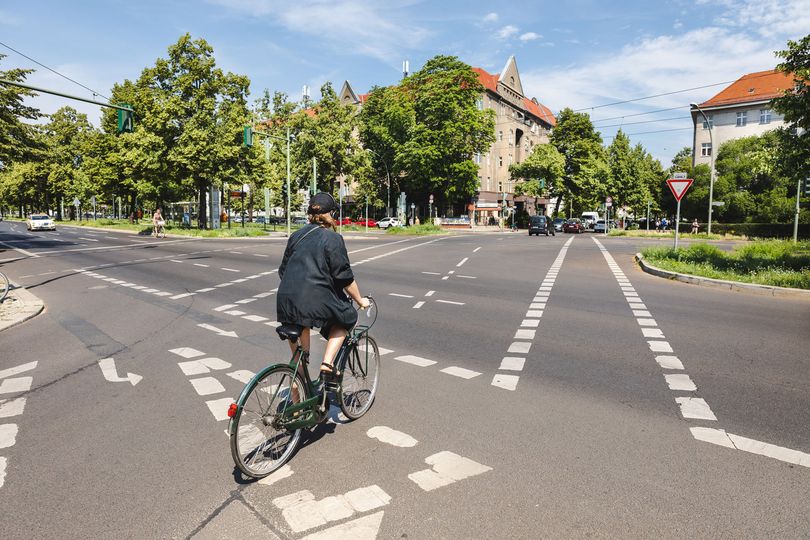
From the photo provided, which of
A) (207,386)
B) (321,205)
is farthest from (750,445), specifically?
(207,386)

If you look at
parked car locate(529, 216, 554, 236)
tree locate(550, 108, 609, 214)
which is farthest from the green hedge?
tree locate(550, 108, 609, 214)

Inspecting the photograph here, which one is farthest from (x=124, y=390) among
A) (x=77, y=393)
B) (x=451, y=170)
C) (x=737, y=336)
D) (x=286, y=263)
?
(x=451, y=170)

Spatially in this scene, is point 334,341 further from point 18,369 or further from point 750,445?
point 18,369

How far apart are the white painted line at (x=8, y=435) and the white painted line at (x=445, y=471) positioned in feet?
9.91

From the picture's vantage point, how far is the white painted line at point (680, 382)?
17.6 ft

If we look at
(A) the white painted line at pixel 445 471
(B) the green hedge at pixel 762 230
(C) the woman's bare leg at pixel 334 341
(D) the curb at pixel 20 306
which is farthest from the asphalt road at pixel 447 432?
(B) the green hedge at pixel 762 230

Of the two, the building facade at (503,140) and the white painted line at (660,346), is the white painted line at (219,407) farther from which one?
the building facade at (503,140)

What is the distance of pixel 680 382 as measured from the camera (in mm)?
5562

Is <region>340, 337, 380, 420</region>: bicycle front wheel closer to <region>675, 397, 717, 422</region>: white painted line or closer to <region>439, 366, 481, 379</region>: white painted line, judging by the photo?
<region>439, 366, 481, 379</region>: white painted line

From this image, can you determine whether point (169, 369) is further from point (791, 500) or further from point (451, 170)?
point (451, 170)

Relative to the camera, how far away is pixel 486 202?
68125 millimetres

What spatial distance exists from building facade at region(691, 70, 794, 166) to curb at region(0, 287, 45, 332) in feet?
223

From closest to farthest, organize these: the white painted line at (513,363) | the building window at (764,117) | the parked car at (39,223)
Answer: the white painted line at (513,363), the parked car at (39,223), the building window at (764,117)

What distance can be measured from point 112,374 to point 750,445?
6.07 meters
